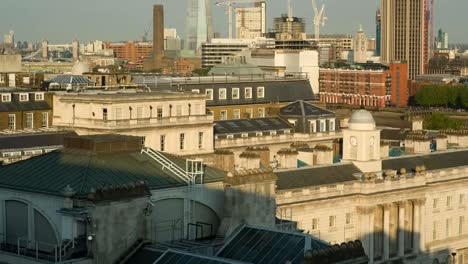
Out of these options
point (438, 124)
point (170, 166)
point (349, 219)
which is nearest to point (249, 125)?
point (349, 219)

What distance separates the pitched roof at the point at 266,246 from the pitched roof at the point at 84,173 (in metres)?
3.84

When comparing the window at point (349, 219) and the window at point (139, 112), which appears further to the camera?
the window at point (139, 112)

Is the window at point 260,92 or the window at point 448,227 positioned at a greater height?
the window at point 260,92

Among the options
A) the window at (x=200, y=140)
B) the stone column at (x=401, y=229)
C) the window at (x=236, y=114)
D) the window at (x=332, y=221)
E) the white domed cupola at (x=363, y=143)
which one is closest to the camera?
the window at (x=332, y=221)

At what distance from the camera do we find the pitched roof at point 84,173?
161ft

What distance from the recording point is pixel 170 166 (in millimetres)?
52906

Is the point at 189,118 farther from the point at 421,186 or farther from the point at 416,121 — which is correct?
the point at 416,121

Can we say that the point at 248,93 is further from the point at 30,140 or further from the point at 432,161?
the point at 30,140

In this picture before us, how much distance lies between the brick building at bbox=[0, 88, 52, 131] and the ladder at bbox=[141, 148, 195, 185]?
5056cm

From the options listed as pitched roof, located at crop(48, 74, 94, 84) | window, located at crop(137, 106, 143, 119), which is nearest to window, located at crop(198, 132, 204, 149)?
window, located at crop(137, 106, 143, 119)

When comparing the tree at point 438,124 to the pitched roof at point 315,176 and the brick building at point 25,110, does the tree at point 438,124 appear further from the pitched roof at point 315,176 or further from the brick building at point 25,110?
the pitched roof at point 315,176

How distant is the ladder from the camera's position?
51.8 m

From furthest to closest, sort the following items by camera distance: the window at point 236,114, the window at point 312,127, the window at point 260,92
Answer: the window at point 260,92 → the window at point 236,114 → the window at point 312,127

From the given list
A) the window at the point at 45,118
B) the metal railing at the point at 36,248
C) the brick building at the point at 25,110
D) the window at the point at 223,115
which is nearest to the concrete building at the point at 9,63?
the window at the point at 223,115
